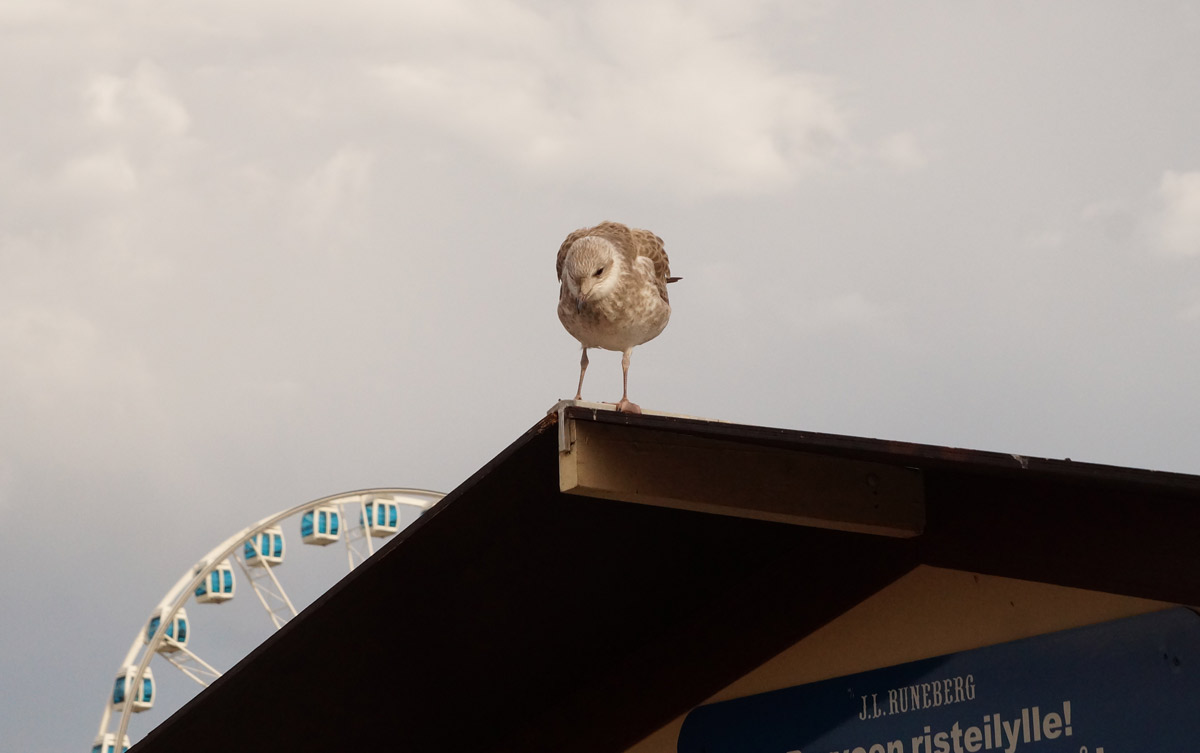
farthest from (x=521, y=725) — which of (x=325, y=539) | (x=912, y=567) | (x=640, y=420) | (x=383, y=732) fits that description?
(x=325, y=539)

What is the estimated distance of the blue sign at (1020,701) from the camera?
12.8 ft

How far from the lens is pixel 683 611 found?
554 cm

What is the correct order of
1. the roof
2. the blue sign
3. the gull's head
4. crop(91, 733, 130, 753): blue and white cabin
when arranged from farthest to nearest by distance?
crop(91, 733, 130, 753): blue and white cabin
the gull's head
the roof
the blue sign

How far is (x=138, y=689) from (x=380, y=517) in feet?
18.4

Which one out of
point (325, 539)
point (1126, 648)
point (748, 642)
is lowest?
point (1126, 648)

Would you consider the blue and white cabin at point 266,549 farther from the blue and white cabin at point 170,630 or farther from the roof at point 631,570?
the roof at point 631,570

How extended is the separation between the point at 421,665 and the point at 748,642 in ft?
4.15

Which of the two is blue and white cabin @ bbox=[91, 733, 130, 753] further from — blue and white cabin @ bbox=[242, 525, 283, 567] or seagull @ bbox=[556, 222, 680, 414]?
seagull @ bbox=[556, 222, 680, 414]

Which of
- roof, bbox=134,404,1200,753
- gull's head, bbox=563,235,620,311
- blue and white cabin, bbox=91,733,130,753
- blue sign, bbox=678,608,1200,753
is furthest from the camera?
blue and white cabin, bbox=91,733,130,753

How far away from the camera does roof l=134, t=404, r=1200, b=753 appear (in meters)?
4.09

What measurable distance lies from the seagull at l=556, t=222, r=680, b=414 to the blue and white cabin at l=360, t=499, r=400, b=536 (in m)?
23.5

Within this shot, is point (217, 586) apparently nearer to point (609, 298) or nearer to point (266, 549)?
point (266, 549)

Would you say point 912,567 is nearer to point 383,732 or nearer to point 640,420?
point 640,420

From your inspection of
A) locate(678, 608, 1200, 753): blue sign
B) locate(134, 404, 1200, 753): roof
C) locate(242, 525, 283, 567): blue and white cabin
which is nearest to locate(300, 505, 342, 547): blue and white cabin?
locate(242, 525, 283, 567): blue and white cabin
